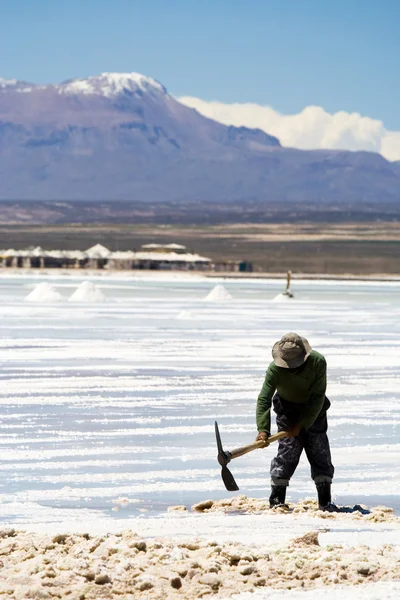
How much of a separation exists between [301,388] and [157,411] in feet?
18.4

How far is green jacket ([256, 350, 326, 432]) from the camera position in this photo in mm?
8586

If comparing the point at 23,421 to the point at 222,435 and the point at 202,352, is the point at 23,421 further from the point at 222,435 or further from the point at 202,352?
the point at 202,352

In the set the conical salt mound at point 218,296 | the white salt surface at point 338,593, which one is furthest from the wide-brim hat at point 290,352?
the conical salt mound at point 218,296

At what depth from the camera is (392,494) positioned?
31.0 ft

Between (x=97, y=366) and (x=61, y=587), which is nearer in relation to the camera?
(x=61, y=587)

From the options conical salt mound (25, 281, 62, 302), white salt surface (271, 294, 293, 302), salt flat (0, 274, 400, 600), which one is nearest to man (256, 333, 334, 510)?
salt flat (0, 274, 400, 600)

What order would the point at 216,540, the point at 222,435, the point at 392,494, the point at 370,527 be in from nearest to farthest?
the point at 216,540
the point at 370,527
the point at 392,494
the point at 222,435

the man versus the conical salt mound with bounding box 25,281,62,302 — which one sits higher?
the man

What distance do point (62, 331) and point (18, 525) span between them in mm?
19096

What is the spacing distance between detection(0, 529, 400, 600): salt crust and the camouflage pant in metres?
1.62

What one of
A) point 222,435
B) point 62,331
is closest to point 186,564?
point 222,435

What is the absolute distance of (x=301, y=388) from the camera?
864cm

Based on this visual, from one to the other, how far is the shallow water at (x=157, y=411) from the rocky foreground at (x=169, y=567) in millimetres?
1473

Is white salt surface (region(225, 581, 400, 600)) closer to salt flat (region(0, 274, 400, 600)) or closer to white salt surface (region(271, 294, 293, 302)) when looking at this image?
salt flat (region(0, 274, 400, 600))
